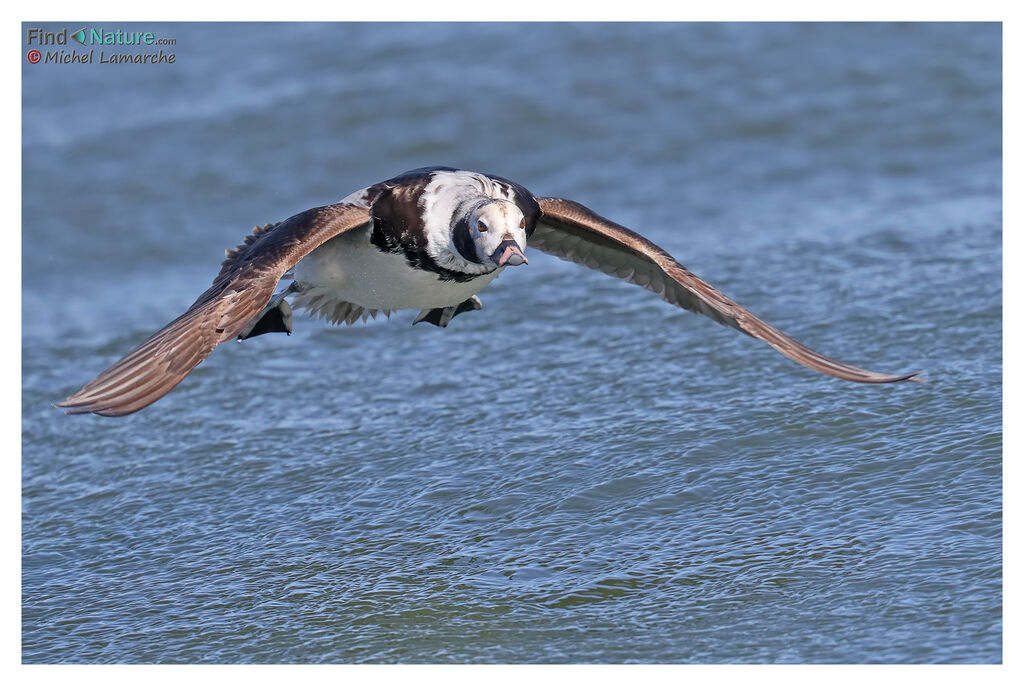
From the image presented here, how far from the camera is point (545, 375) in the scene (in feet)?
25.5

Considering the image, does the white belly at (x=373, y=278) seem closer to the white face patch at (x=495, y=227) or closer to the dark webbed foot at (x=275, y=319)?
the dark webbed foot at (x=275, y=319)

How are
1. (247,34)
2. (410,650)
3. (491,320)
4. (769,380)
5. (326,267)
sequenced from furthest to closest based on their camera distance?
(247,34)
(491,320)
(769,380)
(326,267)
(410,650)

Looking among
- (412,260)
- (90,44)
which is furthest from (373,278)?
(90,44)

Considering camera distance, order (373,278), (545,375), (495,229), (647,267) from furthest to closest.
Result: (545,375), (647,267), (373,278), (495,229)

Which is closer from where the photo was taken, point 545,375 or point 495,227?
point 495,227

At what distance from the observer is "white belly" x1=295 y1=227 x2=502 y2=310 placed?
6.11 meters

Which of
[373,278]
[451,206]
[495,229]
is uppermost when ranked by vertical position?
[451,206]

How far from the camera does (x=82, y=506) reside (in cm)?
671

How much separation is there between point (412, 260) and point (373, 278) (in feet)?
0.83

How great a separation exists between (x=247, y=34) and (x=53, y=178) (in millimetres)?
2897

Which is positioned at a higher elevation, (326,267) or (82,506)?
(326,267)

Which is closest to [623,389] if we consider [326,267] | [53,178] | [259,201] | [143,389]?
[326,267]

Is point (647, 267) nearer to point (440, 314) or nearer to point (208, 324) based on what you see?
point (440, 314)

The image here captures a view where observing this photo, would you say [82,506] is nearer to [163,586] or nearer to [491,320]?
[163,586]
